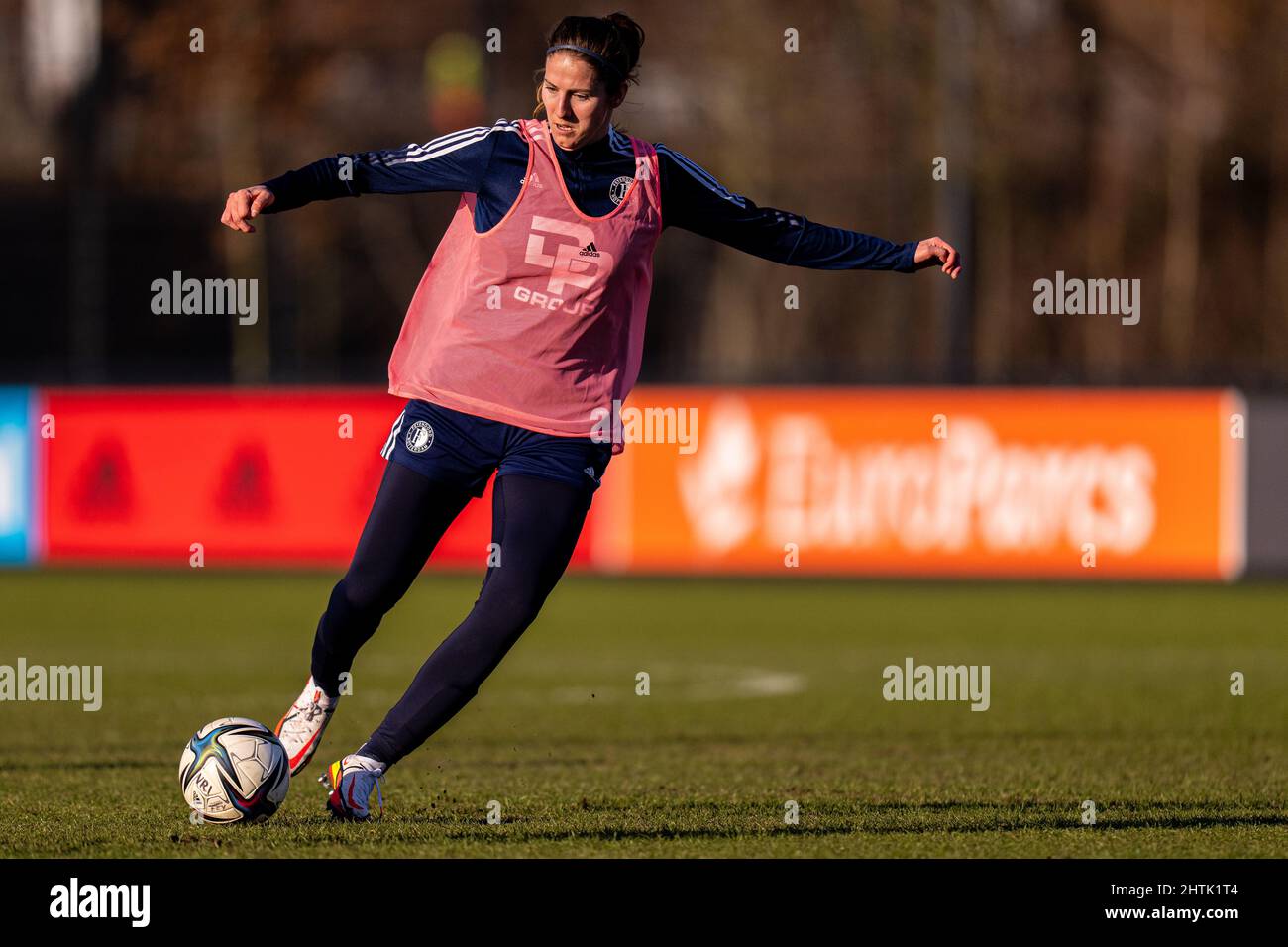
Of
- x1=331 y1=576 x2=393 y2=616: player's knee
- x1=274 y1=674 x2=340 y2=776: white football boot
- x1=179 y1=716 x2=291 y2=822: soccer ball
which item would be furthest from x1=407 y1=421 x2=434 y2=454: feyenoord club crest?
x1=179 y1=716 x2=291 y2=822: soccer ball

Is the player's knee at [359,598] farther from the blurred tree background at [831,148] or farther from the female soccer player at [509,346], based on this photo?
the blurred tree background at [831,148]

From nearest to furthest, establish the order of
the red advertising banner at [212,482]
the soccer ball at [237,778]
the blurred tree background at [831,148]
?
the soccer ball at [237,778], the red advertising banner at [212,482], the blurred tree background at [831,148]

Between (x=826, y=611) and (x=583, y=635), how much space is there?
2.88 meters

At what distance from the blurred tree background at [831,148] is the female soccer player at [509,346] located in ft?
65.5

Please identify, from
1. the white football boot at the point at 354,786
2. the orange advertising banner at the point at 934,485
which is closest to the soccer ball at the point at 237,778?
the white football boot at the point at 354,786

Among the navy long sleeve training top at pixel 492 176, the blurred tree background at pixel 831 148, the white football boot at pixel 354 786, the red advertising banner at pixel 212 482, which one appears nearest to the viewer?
the navy long sleeve training top at pixel 492 176

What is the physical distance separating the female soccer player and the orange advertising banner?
12.3m

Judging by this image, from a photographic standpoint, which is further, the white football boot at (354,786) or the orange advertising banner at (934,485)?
the orange advertising banner at (934,485)

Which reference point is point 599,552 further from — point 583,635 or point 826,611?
point 583,635

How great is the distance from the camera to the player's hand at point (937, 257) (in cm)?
699

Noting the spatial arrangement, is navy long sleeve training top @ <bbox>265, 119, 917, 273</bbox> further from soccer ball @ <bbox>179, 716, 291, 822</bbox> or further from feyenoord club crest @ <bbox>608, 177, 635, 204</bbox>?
soccer ball @ <bbox>179, 716, 291, 822</bbox>

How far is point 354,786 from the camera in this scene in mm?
6758

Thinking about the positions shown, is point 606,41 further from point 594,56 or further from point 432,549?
point 432,549

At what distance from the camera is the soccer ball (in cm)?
688
